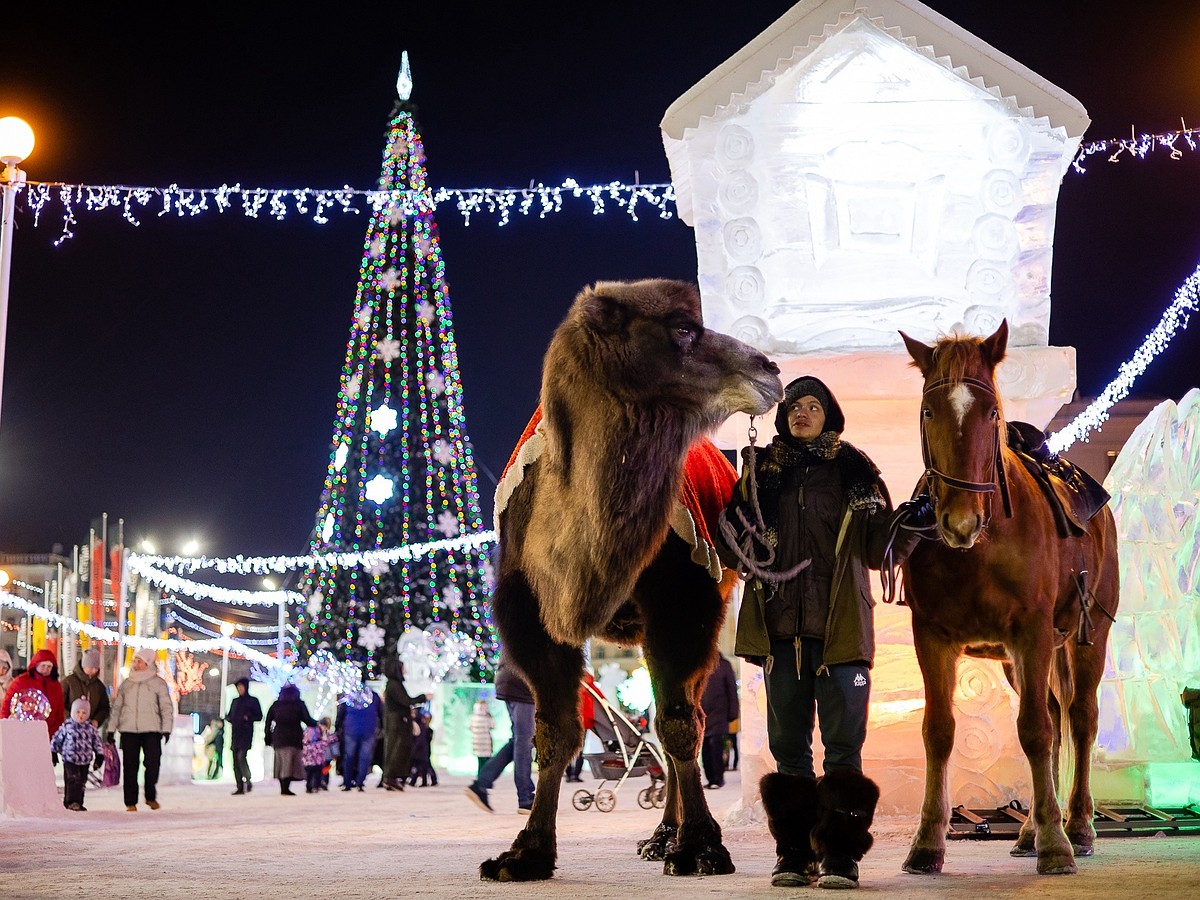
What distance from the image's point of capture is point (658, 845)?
7039mm

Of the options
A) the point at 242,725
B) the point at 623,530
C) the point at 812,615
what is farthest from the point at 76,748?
the point at 812,615

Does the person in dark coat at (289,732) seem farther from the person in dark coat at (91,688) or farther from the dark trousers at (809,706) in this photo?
the dark trousers at (809,706)

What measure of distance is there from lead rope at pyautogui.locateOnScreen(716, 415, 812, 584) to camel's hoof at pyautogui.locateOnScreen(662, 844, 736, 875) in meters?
1.21

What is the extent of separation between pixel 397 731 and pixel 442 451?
9710 millimetres

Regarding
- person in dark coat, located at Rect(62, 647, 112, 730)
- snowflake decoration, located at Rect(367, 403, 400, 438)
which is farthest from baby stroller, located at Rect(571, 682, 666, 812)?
snowflake decoration, located at Rect(367, 403, 400, 438)

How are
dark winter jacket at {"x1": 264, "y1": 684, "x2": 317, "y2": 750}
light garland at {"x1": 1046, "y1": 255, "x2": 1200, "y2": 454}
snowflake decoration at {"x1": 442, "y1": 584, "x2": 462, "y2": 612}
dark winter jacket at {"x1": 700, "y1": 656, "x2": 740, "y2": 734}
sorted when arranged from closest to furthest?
1. light garland at {"x1": 1046, "y1": 255, "x2": 1200, "y2": 454}
2. dark winter jacket at {"x1": 700, "y1": 656, "x2": 740, "y2": 734}
3. dark winter jacket at {"x1": 264, "y1": 684, "x2": 317, "y2": 750}
4. snowflake decoration at {"x1": 442, "y1": 584, "x2": 462, "y2": 612}

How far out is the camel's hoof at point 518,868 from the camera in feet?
19.1

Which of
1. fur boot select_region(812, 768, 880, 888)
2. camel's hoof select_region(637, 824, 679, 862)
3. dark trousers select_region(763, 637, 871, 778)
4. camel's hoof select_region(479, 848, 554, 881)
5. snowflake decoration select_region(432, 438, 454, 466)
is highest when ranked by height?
snowflake decoration select_region(432, 438, 454, 466)

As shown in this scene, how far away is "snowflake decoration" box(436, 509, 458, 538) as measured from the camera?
28.7 m

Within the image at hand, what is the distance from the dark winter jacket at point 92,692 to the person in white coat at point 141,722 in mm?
2852

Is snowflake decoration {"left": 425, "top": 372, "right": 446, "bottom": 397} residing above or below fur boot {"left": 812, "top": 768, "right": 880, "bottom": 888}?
above

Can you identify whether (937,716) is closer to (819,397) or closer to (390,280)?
(819,397)

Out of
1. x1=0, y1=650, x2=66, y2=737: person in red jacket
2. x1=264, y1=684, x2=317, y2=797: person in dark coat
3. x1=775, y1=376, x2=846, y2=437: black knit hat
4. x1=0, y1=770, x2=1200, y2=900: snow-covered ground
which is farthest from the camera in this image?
x1=264, y1=684, x2=317, y2=797: person in dark coat

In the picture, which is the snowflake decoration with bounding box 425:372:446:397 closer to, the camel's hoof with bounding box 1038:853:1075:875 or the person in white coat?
the person in white coat
